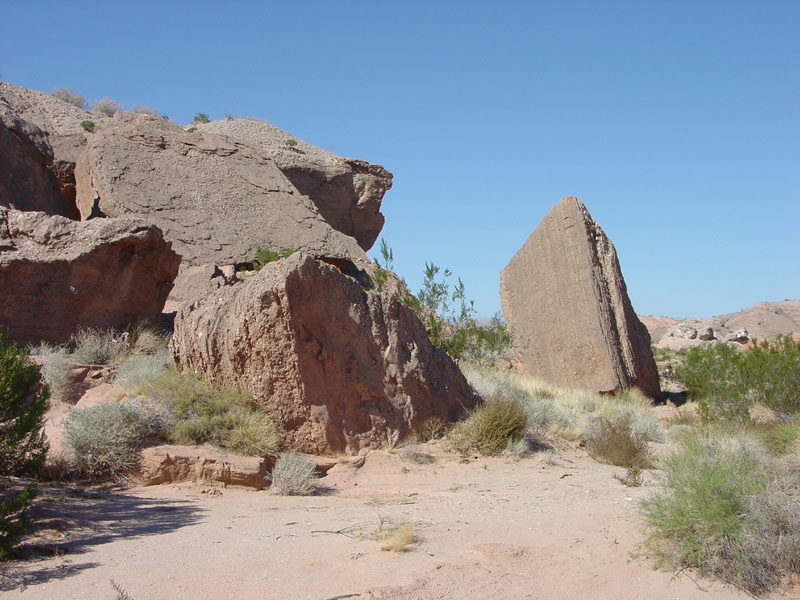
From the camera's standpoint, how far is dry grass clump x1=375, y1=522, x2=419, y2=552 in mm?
5035

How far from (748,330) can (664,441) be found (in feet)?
71.9

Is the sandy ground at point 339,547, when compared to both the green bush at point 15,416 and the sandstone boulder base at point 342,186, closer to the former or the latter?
the green bush at point 15,416

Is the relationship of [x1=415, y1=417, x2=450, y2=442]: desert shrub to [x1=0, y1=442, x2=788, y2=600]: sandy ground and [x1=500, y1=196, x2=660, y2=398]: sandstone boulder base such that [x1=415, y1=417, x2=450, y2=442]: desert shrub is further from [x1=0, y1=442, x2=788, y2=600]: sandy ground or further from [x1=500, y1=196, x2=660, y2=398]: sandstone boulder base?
[x1=500, y1=196, x2=660, y2=398]: sandstone boulder base

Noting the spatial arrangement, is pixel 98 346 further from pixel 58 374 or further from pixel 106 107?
pixel 106 107

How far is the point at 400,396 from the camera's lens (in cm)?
923

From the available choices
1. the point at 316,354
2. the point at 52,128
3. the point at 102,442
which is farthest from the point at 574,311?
the point at 52,128

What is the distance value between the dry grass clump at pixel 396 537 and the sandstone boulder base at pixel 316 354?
298 centimetres

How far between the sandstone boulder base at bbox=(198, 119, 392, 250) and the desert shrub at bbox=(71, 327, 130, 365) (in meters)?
9.62

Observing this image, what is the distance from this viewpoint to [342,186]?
67.7ft

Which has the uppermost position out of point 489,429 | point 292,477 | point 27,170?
point 27,170

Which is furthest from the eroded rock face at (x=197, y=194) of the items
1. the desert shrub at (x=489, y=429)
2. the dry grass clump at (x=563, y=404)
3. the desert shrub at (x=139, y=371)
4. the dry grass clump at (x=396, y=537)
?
the dry grass clump at (x=396, y=537)

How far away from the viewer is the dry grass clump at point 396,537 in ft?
16.5

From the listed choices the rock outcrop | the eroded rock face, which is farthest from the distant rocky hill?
the rock outcrop

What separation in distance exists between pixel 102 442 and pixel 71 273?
4.51 metres
